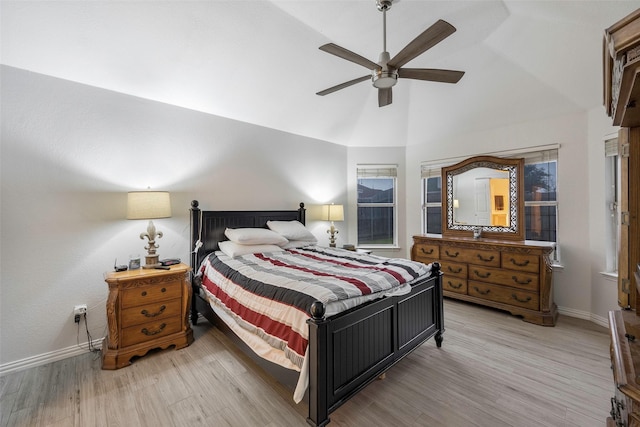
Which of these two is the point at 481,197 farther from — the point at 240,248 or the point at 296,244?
the point at 240,248

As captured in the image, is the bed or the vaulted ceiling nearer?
the bed

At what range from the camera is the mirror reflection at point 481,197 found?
12.4 feet

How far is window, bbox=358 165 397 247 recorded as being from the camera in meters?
5.03

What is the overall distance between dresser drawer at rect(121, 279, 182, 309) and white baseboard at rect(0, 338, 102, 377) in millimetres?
742

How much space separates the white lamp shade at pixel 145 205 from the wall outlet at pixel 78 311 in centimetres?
97

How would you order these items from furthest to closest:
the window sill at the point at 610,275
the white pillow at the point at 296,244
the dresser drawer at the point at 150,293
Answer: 1. the white pillow at the point at 296,244
2. the window sill at the point at 610,275
3. the dresser drawer at the point at 150,293

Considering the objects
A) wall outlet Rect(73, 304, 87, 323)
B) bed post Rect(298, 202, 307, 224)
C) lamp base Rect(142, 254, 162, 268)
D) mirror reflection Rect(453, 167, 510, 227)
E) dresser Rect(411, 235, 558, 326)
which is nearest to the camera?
wall outlet Rect(73, 304, 87, 323)

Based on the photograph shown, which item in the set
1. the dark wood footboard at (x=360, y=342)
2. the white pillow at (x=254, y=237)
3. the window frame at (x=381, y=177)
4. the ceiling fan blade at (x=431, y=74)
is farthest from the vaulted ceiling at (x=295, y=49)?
the dark wood footboard at (x=360, y=342)

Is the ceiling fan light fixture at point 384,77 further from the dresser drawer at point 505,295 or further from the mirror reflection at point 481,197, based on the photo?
the dresser drawer at point 505,295

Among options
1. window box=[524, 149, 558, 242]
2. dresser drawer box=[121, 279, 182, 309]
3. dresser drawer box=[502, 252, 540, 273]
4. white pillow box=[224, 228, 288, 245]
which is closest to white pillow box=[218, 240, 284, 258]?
white pillow box=[224, 228, 288, 245]

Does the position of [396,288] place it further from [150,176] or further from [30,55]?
[30,55]

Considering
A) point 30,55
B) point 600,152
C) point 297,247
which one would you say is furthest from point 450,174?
point 30,55

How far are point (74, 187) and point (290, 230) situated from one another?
2269mm

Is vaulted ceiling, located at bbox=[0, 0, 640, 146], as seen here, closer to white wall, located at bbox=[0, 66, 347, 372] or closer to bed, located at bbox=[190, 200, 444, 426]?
white wall, located at bbox=[0, 66, 347, 372]
